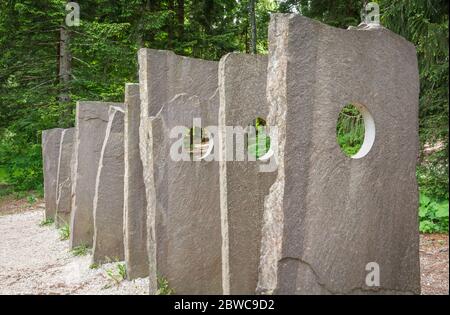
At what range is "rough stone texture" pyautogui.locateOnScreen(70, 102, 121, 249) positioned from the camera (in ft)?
19.8

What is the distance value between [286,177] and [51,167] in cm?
702

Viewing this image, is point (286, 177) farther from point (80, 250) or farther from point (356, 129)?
point (356, 129)

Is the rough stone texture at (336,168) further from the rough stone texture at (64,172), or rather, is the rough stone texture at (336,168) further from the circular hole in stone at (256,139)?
the rough stone texture at (64,172)

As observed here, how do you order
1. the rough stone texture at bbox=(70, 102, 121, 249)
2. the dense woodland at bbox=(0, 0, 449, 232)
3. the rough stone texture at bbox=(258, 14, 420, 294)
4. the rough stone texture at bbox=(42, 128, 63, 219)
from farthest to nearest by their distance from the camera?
the dense woodland at bbox=(0, 0, 449, 232)
the rough stone texture at bbox=(42, 128, 63, 219)
the rough stone texture at bbox=(70, 102, 121, 249)
the rough stone texture at bbox=(258, 14, 420, 294)

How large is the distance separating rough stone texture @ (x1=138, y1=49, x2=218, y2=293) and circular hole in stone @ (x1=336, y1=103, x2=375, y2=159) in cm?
146

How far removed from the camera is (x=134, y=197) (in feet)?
15.1

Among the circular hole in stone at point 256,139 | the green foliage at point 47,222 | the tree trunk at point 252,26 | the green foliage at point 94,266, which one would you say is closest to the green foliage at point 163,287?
the circular hole in stone at point 256,139

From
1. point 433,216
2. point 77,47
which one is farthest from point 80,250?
point 77,47

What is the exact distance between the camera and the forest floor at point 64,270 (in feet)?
14.2

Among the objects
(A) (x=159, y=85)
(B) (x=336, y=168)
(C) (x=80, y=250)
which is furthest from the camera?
(C) (x=80, y=250)

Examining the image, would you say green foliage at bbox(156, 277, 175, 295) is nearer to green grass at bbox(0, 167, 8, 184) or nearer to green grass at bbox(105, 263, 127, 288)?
green grass at bbox(105, 263, 127, 288)

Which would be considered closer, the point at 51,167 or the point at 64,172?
the point at 64,172

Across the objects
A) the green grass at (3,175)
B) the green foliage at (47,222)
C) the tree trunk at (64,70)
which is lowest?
the green foliage at (47,222)

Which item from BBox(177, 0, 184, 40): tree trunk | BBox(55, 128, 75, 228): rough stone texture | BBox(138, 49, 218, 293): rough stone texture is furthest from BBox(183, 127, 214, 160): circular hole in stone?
BBox(177, 0, 184, 40): tree trunk
